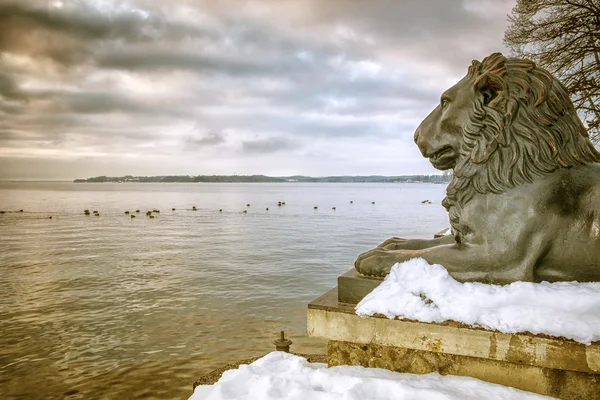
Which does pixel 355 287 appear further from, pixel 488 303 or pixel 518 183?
pixel 518 183

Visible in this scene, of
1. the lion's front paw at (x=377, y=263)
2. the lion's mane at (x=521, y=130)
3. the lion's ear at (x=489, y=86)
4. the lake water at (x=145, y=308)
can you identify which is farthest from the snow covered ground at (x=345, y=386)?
the lake water at (x=145, y=308)

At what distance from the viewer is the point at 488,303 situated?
2.51 metres

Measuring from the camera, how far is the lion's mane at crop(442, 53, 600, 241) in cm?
269

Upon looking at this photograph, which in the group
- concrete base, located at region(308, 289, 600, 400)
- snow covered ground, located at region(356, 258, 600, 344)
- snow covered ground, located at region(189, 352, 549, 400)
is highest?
snow covered ground, located at region(356, 258, 600, 344)

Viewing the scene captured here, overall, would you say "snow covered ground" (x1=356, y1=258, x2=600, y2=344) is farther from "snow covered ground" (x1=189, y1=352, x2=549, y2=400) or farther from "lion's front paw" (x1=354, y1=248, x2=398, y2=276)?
"snow covered ground" (x1=189, y1=352, x2=549, y2=400)

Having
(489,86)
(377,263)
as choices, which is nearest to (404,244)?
(377,263)

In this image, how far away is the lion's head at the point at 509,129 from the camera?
106 inches

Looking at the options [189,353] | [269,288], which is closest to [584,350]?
[189,353]

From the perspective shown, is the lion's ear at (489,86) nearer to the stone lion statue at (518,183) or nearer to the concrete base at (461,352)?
the stone lion statue at (518,183)

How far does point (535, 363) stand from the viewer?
7.67 feet

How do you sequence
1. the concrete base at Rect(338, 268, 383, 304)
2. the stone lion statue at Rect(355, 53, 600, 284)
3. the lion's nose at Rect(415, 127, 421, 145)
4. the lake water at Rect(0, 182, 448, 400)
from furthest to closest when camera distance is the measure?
1. the lake water at Rect(0, 182, 448, 400)
2. the lion's nose at Rect(415, 127, 421, 145)
3. the concrete base at Rect(338, 268, 383, 304)
4. the stone lion statue at Rect(355, 53, 600, 284)

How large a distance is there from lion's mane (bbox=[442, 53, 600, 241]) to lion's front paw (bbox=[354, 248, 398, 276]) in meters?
0.70

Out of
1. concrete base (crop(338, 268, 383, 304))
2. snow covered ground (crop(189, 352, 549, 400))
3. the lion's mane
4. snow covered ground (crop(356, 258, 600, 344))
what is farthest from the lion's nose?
snow covered ground (crop(189, 352, 549, 400))

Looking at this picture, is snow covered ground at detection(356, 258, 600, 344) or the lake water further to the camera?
the lake water
